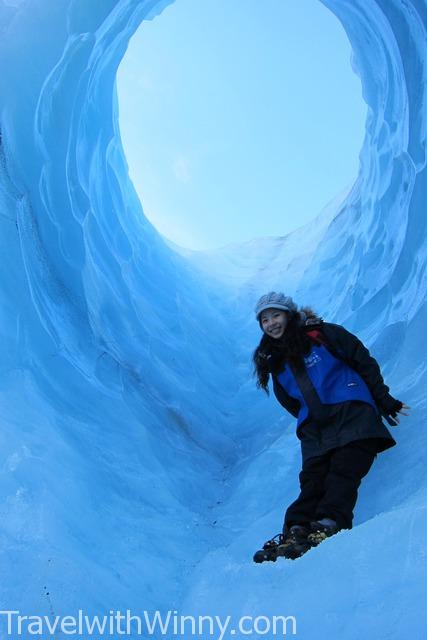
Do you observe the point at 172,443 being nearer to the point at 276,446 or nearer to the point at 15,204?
the point at 276,446

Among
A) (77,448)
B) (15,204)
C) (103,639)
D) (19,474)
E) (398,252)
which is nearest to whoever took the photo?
(103,639)

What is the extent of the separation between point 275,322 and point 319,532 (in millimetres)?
1008

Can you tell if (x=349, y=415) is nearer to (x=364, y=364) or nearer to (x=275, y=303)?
(x=364, y=364)

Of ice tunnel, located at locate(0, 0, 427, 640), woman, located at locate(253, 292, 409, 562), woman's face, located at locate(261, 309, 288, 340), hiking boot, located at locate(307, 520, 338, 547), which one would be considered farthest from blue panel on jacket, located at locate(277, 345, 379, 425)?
hiking boot, located at locate(307, 520, 338, 547)

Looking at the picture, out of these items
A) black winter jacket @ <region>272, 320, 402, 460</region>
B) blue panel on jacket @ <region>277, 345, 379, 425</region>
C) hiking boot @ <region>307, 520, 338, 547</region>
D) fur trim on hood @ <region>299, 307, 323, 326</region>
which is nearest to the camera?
hiking boot @ <region>307, 520, 338, 547</region>

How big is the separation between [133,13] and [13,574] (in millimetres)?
4311

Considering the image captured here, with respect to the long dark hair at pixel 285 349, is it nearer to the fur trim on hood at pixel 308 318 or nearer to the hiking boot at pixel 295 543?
the fur trim on hood at pixel 308 318

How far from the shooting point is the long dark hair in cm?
280

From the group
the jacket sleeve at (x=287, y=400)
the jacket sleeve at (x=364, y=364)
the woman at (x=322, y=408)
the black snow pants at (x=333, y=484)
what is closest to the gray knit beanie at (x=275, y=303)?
the woman at (x=322, y=408)

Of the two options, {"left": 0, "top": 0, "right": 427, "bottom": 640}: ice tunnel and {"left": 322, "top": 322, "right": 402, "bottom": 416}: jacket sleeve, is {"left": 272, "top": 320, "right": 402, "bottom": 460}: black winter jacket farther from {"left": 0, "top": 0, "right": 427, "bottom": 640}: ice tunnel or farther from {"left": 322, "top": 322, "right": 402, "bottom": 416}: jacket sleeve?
{"left": 0, "top": 0, "right": 427, "bottom": 640}: ice tunnel

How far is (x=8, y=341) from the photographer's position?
312cm

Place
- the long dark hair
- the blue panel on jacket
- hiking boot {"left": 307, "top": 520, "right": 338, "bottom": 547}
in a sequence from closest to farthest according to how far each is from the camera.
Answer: hiking boot {"left": 307, "top": 520, "right": 338, "bottom": 547} < the blue panel on jacket < the long dark hair

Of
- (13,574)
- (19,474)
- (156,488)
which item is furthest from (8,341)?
(13,574)

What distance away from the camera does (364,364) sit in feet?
8.86
